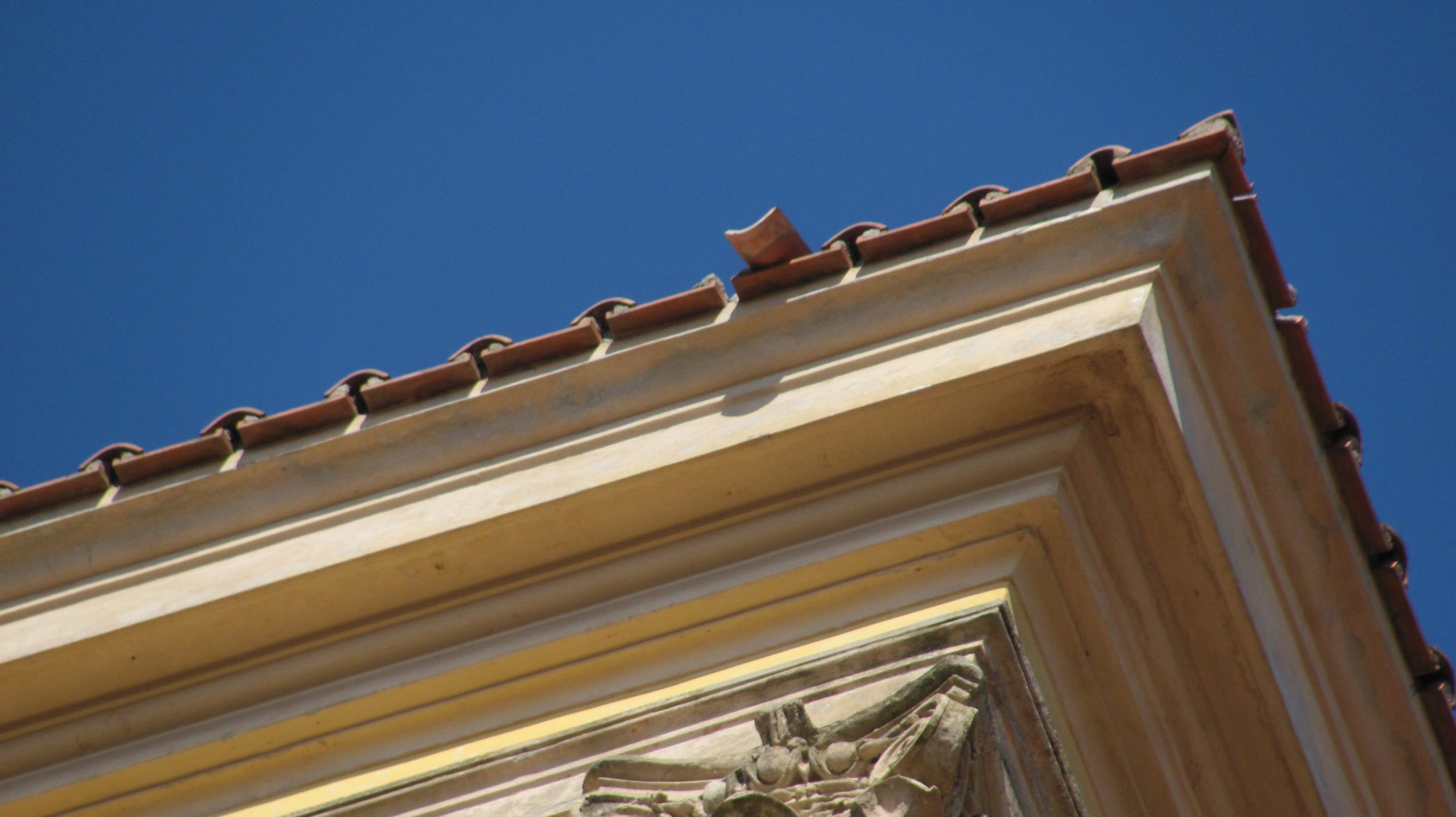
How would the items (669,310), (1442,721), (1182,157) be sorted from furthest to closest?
(1442,721), (669,310), (1182,157)

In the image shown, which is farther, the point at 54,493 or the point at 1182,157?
the point at 54,493

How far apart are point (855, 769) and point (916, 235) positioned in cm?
211

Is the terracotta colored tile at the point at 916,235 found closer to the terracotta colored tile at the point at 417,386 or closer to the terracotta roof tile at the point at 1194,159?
the terracotta roof tile at the point at 1194,159

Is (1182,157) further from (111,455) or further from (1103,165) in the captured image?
(111,455)

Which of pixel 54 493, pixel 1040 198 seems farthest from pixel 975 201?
→ pixel 54 493

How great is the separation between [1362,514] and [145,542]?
424cm

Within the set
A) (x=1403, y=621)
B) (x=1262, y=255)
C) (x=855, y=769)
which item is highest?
(x=1262, y=255)

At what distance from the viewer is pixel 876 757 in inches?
195

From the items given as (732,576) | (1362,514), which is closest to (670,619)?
(732,576)

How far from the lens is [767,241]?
249 inches

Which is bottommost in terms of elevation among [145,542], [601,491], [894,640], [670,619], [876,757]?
[876,757]

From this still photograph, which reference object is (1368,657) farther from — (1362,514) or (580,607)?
(580,607)

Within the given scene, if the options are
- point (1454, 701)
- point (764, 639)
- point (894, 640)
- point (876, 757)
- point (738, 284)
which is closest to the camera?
point (876, 757)

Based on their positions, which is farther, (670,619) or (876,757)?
(670,619)
